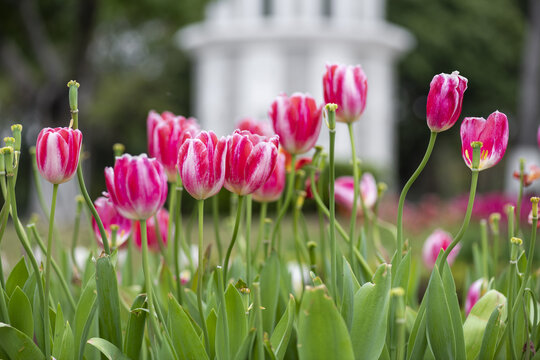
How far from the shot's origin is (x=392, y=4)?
1975cm

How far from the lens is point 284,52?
48.1 feet

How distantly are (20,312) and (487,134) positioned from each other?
0.67 metres

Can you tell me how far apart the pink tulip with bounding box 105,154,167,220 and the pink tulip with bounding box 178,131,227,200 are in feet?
0.15

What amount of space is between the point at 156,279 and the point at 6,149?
0.52 m

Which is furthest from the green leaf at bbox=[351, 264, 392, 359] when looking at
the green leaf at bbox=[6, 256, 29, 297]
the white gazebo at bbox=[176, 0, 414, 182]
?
the white gazebo at bbox=[176, 0, 414, 182]

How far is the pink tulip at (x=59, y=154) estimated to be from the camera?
2.70 ft

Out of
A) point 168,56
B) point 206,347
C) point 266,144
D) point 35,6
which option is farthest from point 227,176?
point 168,56

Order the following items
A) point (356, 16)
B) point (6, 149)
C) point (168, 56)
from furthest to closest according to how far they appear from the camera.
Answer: point (168, 56) < point (356, 16) < point (6, 149)

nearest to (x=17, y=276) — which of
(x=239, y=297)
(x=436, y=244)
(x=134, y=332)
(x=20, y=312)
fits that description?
(x=20, y=312)

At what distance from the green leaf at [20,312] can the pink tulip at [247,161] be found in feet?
1.05

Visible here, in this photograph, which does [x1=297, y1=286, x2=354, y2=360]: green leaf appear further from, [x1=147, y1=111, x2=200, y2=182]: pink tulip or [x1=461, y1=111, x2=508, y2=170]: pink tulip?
[x1=147, y1=111, x2=200, y2=182]: pink tulip

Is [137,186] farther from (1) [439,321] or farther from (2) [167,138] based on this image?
(1) [439,321]

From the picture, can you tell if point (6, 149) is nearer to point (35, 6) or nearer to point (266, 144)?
point (266, 144)

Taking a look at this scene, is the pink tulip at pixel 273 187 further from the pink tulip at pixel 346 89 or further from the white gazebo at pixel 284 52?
the white gazebo at pixel 284 52
